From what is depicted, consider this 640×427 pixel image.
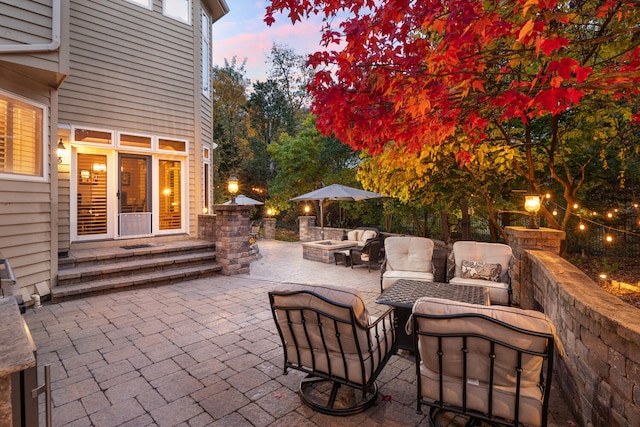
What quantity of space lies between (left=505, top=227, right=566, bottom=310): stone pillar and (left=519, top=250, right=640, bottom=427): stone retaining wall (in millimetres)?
1311

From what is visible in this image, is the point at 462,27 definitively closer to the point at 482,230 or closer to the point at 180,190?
the point at 180,190

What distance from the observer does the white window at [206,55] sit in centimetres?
911

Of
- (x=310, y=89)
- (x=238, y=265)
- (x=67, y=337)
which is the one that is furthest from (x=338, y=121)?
(x=238, y=265)

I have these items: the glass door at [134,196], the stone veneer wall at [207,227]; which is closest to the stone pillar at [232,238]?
the stone veneer wall at [207,227]

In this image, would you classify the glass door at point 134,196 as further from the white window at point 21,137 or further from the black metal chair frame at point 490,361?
the black metal chair frame at point 490,361

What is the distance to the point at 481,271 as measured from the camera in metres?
4.83

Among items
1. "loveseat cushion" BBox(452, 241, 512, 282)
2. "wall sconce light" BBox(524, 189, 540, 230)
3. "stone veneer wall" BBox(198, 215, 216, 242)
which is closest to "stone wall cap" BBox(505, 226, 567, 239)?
"wall sconce light" BBox(524, 189, 540, 230)

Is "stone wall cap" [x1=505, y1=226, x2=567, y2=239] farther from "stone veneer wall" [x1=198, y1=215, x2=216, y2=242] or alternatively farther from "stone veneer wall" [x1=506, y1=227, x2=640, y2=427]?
"stone veneer wall" [x1=198, y1=215, x2=216, y2=242]

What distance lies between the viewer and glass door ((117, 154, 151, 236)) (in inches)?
299

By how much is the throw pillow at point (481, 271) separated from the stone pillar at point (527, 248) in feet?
0.90

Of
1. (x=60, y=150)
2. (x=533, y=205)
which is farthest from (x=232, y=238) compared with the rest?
(x=533, y=205)

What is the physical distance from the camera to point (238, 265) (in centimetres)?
733

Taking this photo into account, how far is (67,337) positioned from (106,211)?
422 cm

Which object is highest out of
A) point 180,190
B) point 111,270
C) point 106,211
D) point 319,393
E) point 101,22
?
point 101,22
